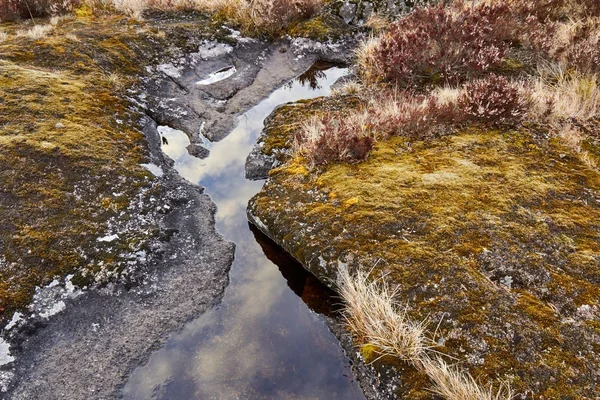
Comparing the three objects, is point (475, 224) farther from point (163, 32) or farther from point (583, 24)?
point (163, 32)

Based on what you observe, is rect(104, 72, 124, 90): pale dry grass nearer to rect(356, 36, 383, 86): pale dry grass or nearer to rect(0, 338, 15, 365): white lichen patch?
rect(356, 36, 383, 86): pale dry grass

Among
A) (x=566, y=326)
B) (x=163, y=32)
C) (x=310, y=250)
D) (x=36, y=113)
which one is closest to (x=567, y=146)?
(x=566, y=326)

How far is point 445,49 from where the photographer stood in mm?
8156

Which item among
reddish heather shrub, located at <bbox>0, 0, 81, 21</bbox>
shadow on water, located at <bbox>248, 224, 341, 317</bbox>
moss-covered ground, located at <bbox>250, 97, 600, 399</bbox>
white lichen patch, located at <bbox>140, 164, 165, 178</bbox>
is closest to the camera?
moss-covered ground, located at <bbox>250, 97, 600, 399</bbox>

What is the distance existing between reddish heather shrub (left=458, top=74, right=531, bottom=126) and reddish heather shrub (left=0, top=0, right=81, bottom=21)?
10.0m

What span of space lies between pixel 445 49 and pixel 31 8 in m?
9.93

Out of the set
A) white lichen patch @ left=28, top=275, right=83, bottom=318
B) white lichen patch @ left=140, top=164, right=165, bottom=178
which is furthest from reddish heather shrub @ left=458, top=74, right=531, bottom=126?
white lichen patch @ left=28, top=275, right=83, bottom=318

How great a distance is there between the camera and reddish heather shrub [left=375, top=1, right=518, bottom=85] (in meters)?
8.02

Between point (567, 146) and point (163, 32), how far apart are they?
860 cm

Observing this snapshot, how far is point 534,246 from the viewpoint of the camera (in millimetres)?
4324

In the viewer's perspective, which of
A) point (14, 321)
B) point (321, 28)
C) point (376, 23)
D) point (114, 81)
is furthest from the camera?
point (376, 23)

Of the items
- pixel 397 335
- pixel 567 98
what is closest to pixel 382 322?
pixel 397 335

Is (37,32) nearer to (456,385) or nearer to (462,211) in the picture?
(462,211)

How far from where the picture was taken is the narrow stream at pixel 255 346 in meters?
3.85
